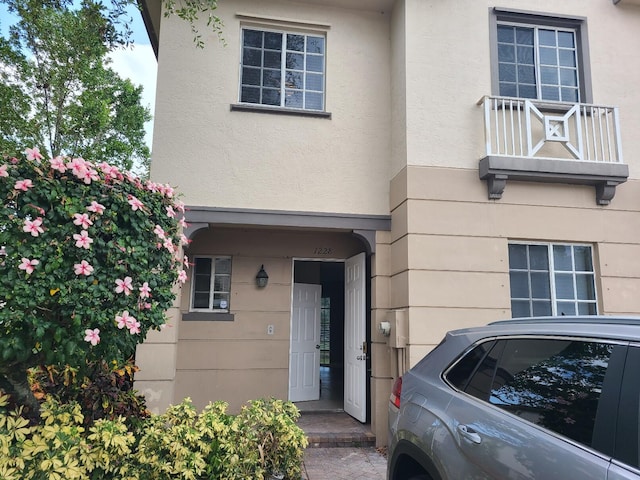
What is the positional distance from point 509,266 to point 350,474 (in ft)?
10.7

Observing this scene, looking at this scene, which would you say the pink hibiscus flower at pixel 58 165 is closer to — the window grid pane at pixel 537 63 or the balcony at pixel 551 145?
the balcony at pixel 551 145

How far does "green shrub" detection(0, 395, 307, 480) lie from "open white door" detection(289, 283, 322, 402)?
3.71 m

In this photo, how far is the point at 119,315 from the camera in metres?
3.33

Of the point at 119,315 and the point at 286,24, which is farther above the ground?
the point at 286,24

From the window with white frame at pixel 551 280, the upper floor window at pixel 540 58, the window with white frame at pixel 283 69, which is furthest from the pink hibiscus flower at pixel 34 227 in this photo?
the upper floor window at pixel 540 58

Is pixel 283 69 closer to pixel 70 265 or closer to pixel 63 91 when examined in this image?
pixel 70 265

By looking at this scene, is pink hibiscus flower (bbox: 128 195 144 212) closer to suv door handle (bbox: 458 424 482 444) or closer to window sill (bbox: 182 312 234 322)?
suv door handle (bbox: 458 424 482 444)

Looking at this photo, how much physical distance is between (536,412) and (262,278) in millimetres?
5498

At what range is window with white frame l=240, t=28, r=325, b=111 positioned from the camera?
6.71m

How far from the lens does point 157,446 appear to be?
3.55 meters

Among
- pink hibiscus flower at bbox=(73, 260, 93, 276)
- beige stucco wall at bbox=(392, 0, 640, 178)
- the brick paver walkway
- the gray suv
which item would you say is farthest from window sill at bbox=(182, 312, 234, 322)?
the gray suv

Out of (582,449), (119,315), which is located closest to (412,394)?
(582,449)

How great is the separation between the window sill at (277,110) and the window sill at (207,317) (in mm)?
3067

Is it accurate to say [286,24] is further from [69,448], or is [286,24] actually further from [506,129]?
[69,448]
